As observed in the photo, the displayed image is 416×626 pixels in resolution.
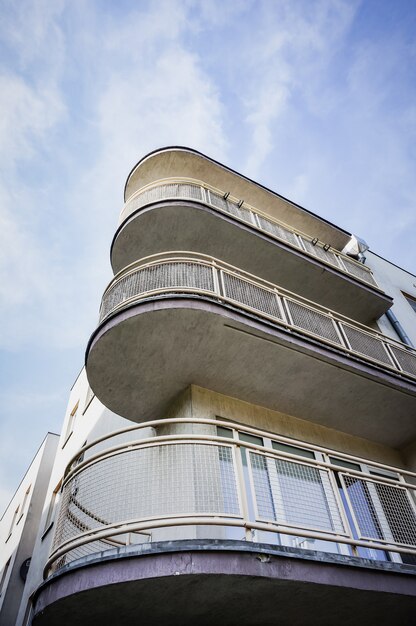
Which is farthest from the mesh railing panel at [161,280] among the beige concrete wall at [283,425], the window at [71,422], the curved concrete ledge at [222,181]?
the window at [71,422]

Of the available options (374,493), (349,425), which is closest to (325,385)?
(349,425)

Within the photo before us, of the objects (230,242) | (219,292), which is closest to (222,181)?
(230,242)

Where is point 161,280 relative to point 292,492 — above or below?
above

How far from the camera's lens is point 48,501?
551 inches

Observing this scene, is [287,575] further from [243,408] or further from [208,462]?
[243,408]

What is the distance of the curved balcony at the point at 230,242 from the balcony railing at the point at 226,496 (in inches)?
179

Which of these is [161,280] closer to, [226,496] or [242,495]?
[226,496]

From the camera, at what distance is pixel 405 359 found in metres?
10.3

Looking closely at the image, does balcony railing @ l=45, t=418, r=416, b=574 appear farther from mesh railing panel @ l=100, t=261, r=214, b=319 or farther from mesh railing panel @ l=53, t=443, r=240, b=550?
mesh railing panel @ l=100, t=261, r=214, b=319

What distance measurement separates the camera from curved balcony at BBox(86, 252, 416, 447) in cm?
729

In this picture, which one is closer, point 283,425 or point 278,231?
point 283,425

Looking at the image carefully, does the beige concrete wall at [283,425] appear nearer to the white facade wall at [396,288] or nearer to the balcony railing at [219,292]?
the balcony railing at [219,292]

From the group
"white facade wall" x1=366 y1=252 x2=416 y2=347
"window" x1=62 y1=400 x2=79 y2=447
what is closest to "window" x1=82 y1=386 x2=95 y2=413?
"window" x1=62 y1=400 x2=79 y2=447

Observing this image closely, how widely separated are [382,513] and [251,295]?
14.7 feet
